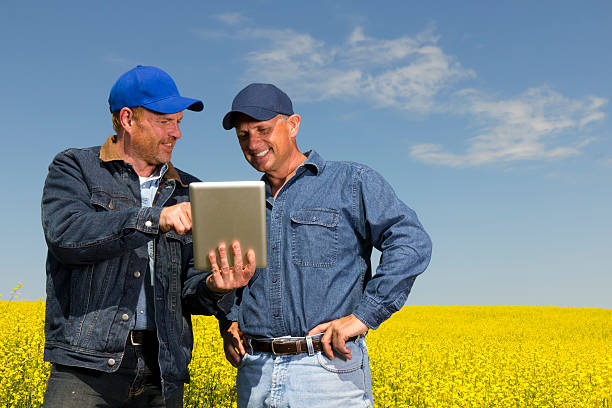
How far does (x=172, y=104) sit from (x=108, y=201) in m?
0.57

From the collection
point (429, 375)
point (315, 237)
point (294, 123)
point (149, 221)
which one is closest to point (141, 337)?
point (149, 221)

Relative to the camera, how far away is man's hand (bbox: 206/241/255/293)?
2.29m

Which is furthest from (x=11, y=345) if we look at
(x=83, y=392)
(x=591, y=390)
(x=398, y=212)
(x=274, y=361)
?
(x=591, y=390)

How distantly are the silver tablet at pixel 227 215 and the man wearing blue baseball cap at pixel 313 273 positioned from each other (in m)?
0.42

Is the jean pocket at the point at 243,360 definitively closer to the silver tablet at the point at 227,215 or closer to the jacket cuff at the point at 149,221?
the silver tablet at the point at 227,215

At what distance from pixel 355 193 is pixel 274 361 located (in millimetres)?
888

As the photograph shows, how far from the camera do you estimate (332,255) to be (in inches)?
105

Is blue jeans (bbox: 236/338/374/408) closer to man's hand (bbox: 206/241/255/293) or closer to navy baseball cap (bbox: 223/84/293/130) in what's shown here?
man's hand (bbox: 206/241/255/293)

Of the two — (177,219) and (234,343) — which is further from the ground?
(177,219)

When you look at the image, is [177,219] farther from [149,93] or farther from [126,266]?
[149,93]

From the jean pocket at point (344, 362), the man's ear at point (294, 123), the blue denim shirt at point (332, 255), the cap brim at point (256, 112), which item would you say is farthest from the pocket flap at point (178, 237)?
Answer: the jean pocket at point (344, 362)

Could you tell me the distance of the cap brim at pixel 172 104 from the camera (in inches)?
109

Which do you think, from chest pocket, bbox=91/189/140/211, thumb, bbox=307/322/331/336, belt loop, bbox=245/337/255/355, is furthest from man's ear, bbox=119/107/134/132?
thumb, bbox=307/322/331/336

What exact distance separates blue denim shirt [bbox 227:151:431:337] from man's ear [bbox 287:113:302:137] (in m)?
0.20
